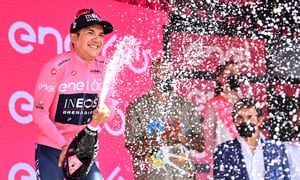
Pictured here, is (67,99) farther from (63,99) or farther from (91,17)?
(91,17)

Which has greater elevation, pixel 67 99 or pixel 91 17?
pixel 91 17

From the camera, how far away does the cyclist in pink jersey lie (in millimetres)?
4484

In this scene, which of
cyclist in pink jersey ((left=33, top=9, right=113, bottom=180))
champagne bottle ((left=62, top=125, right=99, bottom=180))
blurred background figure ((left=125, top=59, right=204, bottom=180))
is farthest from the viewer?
blurred background figure ((left=125, top=59, right=204, bottom=180))

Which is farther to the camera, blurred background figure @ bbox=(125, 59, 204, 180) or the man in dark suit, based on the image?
the man in dark suit

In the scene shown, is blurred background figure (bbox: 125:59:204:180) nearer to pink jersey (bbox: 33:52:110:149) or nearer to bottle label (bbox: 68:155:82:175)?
pink jersey (bbox: 33:52:110:149)

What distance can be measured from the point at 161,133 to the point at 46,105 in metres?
0.85

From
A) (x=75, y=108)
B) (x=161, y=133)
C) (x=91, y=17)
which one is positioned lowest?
(x=161, y=133)

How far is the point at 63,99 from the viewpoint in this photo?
4551 millimetres

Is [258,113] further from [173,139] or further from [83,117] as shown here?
[83,117]

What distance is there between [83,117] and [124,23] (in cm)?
98

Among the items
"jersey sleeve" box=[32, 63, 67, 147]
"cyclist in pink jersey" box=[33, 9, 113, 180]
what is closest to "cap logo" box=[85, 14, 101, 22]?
"cyclist in pink jersey" box=[33, 9, 113, 180]

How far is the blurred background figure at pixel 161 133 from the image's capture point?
471cm

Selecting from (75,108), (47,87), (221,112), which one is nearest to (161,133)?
(75,108)

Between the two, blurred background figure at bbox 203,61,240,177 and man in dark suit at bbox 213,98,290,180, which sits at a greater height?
blurred background figure at bbox 203,61,240,177
